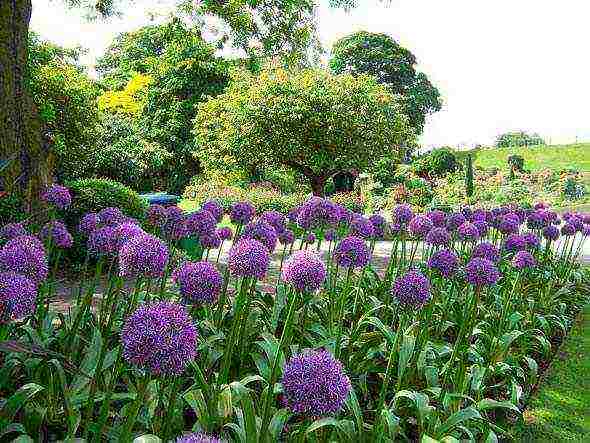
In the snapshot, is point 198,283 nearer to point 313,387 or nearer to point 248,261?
point 248,261

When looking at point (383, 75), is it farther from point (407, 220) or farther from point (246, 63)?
point (407, 220)

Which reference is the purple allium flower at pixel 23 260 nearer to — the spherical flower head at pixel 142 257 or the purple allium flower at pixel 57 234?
the spherical flower head at pixel 142 257

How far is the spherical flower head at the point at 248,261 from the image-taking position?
2646 mm

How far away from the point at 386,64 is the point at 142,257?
148 ft

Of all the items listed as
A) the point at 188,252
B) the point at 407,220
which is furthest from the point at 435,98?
the point at 407,220

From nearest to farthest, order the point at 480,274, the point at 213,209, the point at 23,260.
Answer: the point at 23,260 → the point at 480,274 → the point at 213,209

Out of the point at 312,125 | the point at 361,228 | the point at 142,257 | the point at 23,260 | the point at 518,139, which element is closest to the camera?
the point at 23,260

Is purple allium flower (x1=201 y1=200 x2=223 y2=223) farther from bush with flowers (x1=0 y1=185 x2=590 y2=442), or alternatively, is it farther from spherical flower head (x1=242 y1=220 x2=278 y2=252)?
spherical flower head (x1=242 y1=220 x2=278 y2=252)

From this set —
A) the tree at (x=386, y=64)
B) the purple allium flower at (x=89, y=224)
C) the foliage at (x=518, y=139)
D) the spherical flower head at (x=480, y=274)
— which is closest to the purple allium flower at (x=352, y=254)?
the spherical flower head at (x=480, y=274)

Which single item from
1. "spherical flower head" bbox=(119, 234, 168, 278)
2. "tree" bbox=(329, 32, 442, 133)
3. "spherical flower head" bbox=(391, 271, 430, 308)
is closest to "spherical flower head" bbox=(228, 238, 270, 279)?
"spherical flower head" bbox=(119, 234, 168, 278)

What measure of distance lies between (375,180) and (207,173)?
7.92m

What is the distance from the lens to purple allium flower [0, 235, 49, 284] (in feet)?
7.81

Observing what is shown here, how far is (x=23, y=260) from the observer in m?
2.41

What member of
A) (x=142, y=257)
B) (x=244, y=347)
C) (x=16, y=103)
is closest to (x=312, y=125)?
(x=16, y=103)
